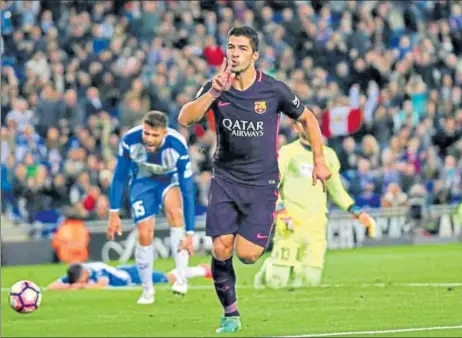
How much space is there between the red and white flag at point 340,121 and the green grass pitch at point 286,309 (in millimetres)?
7871

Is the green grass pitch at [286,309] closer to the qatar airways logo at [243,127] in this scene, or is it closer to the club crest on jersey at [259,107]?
the qatar airways logo at [243,127]

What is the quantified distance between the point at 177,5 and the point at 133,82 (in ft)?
12.8

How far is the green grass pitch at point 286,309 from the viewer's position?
1266 centimetres

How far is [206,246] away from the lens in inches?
1070

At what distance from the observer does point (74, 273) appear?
19.9 metres

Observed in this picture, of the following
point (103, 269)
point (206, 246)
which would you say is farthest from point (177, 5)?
point (103, 269)

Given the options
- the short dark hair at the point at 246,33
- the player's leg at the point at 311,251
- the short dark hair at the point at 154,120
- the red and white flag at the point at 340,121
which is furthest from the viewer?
the red and white flag at the point at 340,121

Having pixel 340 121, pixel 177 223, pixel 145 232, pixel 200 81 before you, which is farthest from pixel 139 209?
pixel 340 121

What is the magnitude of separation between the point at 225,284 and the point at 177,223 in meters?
4.75

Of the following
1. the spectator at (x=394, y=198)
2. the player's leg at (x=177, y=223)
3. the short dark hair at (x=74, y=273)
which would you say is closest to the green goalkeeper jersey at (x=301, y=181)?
the player's leg at (x=177, y=223)

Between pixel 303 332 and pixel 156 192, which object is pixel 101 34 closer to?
pixel 156 192

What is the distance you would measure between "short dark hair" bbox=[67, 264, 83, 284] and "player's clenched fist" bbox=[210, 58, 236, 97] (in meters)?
8.09

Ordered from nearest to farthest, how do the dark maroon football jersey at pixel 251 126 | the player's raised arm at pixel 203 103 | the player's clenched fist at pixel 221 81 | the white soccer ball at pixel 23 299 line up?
the player's clenched fist at pixel 221 81
the player's raised arm at pixel 203 103
the dark maroon football jersey at pixel 251 126
the white soccer ball at pixel 23 299

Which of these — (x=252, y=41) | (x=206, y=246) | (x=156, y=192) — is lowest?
(x=206, y=246)
